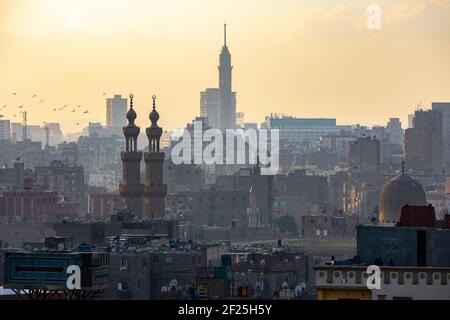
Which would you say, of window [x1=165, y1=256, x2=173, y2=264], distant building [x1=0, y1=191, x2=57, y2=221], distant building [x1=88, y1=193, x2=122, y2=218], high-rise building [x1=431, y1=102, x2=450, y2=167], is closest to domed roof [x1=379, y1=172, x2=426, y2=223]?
window [x1=165, y1=256, x2=173, y2=264]

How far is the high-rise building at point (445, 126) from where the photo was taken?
15512 centimetres

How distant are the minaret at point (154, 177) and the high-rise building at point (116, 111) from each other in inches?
3098

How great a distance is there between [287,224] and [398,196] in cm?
4960

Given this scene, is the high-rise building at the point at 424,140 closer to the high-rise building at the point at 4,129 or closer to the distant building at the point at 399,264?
the high-rise building at the point at 4,129

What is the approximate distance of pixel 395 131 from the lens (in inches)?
7564

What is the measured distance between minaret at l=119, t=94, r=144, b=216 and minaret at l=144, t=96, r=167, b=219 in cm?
47

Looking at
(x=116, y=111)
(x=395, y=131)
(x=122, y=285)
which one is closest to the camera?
(x=122, y=285)

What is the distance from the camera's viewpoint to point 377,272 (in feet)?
55.6

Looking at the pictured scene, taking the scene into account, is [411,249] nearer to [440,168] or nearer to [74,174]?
[74,174]

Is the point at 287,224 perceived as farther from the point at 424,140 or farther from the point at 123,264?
the point at 123,264

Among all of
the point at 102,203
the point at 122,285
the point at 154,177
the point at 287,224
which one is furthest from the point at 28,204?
the point at 122,285

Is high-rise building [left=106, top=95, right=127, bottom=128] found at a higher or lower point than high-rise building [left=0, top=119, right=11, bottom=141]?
higher

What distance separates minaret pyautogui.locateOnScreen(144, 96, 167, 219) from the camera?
81000 mm

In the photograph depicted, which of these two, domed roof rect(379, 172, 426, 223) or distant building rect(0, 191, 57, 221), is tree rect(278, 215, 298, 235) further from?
domed roof rect(379, 172, 426, 223)
